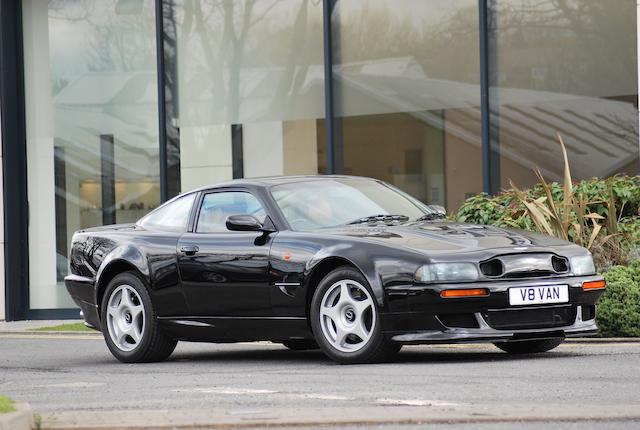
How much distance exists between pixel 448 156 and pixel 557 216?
14.2 feet

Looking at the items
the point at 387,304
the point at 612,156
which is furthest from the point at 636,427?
the point at 612,156

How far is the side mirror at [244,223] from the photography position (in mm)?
10594

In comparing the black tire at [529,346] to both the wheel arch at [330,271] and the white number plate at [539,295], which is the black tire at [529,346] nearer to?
the white number plate at [539,295]

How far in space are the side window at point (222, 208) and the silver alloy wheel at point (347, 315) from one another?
127cm

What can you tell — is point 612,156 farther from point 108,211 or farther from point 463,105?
point 108,211

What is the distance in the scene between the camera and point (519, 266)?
966 cm

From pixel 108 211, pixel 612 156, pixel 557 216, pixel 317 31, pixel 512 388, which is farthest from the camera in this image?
pixel 108 211

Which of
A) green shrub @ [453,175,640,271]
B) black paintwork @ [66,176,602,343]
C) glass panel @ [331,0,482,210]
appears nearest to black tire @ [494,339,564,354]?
black paintwork @ [66,176,602,343]

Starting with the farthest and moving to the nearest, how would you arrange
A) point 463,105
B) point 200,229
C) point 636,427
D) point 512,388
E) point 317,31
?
point 317,31 < point 463,105 < point 200,229 < point 512,388 < point 636,427

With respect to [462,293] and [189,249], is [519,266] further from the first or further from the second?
[189,249]

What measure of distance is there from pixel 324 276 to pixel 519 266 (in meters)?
1.39

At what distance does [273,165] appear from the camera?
738 inches

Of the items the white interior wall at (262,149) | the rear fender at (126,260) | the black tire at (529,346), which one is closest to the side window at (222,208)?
the rear fender at (126,260)

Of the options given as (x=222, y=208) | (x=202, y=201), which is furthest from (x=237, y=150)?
(x=222, y=208)
